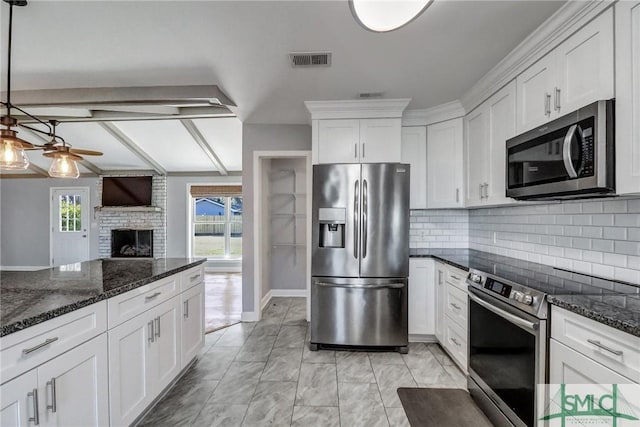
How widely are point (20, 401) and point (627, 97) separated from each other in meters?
2.78

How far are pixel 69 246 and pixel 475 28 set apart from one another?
9.01 m

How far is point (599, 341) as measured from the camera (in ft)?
3.83

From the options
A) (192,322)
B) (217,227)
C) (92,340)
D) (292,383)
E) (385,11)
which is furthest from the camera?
(217,227)

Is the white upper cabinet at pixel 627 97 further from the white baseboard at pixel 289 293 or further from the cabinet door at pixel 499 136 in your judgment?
the white baseboard at pixel 289 293

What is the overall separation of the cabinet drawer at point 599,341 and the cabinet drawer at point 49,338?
7.19 feet

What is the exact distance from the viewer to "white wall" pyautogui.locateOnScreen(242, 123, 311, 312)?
3.84m

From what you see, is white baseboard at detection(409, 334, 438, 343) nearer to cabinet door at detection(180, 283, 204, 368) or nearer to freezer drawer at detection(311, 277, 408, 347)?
freezer drawer at detection(311, 277, 408, 347)

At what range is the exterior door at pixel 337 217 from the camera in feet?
9.34

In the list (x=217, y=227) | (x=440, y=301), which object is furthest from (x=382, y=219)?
(x=217, y=227)

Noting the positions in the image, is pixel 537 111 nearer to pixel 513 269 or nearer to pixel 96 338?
pixel 513 269

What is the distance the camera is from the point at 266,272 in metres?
4.70

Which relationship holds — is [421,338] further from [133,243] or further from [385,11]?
[133,243]

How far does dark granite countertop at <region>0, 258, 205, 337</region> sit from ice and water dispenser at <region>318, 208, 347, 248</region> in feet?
4.00

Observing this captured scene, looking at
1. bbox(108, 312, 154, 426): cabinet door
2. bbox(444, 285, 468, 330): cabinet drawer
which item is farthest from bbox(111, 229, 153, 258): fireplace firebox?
bbox(444, 285, 468, 330): cabinet drawer
